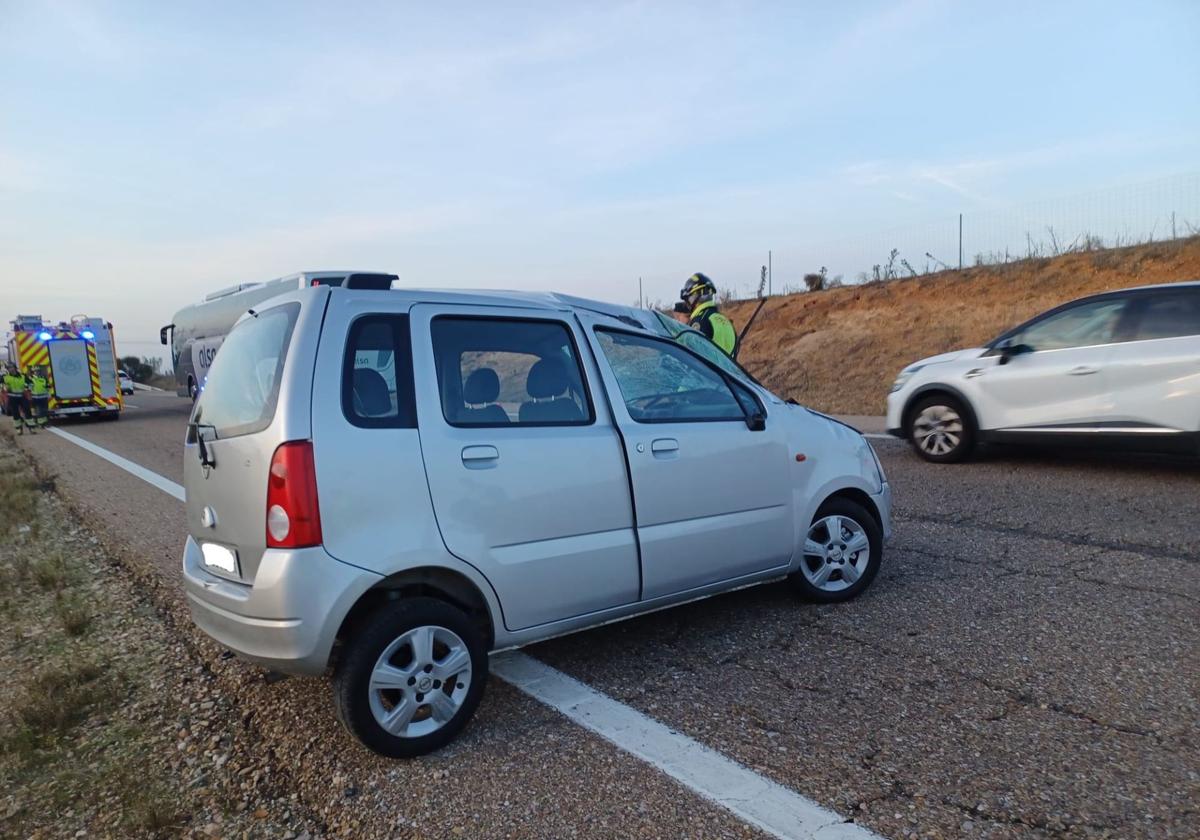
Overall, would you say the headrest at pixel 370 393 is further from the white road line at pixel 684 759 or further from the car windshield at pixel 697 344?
the car windshield at pixel 697 344

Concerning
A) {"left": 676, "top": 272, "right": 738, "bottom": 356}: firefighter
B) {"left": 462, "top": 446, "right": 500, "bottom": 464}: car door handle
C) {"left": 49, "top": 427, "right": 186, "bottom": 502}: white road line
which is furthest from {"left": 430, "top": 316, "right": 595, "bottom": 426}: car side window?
{"left": 49, "top": 427, "right": 186, "bottom": 502}: white road line

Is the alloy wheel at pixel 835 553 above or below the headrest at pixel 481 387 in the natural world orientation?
below

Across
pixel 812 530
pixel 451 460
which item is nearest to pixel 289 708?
pixel 451 460

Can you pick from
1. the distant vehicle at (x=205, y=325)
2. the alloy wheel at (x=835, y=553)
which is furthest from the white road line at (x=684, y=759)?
the distant vehicle at (x=205, y=325)

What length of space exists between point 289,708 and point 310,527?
1.17 metres

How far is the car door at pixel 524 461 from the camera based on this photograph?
3.33 m

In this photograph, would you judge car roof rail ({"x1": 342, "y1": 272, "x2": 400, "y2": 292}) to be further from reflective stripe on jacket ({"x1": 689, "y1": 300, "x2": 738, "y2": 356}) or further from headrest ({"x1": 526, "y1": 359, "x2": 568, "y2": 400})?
reflective stripe on jacket ({"x1": 689, "y1": 300, "x2": 738, "y2": 356})

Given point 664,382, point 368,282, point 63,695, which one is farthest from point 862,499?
point 63,695

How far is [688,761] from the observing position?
→ 10.1 ft

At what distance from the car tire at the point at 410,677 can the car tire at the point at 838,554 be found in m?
2.10

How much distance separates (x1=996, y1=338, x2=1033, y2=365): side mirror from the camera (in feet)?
27.0

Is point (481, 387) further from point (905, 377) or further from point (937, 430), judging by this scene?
point (905, 377)

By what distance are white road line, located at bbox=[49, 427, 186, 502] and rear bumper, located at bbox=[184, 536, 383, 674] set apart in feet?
17.7

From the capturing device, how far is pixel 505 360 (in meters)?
3.79
